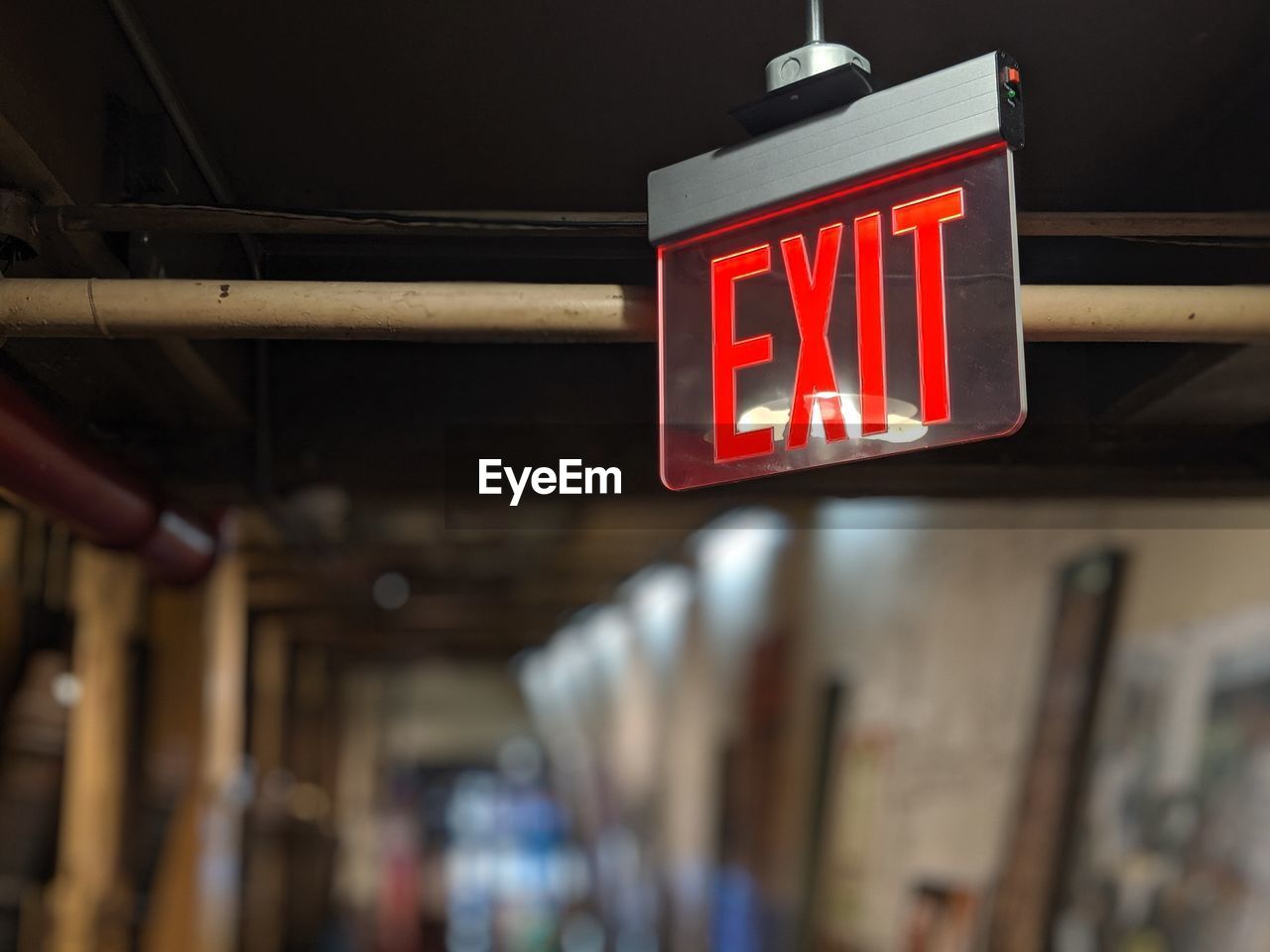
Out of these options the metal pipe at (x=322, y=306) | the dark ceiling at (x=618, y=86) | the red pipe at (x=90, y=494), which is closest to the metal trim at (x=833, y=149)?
the metal pipe at (x=322, y=306)

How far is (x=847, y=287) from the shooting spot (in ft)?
6.45

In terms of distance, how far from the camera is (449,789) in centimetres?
1767

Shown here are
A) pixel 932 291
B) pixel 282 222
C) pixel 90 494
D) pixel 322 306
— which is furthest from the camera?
pixel 90 494

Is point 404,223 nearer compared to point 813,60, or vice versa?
point 813,60

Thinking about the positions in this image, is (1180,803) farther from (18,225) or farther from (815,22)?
(18,225)

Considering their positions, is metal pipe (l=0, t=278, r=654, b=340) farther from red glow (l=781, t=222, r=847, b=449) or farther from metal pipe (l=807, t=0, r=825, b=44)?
metal pipe (l=807, t=0, r=825, b=44)

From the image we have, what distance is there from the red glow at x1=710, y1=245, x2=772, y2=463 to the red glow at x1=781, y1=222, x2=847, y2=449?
0.18 ft

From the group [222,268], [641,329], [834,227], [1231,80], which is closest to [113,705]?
[222,268]

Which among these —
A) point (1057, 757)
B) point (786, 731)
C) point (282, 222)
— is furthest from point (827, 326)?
point (786, 731)

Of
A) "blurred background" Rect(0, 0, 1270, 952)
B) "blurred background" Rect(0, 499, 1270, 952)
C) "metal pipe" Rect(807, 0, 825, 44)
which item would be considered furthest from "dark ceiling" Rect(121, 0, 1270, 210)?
"blurred background" Rect(0, 499, 1270, 952)

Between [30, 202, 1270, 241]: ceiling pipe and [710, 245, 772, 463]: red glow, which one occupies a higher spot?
[30, 202, 1270, 241]: ceiling pipe
